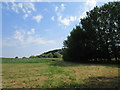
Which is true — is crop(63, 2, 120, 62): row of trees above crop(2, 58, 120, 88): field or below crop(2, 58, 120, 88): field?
above

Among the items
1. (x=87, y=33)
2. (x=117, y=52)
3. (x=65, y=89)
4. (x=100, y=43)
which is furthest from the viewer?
(x=87, y=33)

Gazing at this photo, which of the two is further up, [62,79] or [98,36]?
[98,36]

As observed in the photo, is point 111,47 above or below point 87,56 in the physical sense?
above

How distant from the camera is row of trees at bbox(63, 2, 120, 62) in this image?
25.9m

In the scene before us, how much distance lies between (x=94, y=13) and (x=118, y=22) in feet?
20.0

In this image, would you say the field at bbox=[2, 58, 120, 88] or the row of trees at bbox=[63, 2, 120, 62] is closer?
the field at bbox=[2, 58, 120, 88]

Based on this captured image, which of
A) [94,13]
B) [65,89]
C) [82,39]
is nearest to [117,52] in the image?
[82,39]

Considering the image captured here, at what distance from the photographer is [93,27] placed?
2806 cm

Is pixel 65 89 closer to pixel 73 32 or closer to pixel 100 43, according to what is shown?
pixel 100 43

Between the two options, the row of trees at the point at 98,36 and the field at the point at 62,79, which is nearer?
the field at the point at 62,79

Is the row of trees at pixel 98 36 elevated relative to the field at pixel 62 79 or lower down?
elevated

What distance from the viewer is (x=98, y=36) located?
2745 cm

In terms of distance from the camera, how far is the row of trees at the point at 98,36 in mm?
25891

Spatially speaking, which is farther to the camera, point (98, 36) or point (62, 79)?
point (98, 36)
